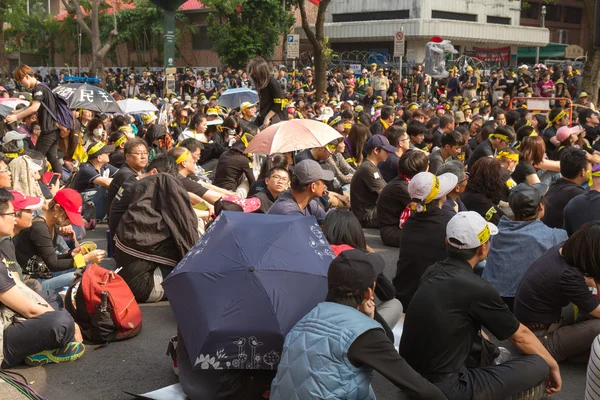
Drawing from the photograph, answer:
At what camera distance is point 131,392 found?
5117mm

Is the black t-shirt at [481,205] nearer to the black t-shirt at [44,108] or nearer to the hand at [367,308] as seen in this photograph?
the hand at [367,308]

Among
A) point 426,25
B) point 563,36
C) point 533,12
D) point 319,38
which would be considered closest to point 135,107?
point 319,38

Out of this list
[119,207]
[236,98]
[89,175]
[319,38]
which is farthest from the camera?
[319,38]

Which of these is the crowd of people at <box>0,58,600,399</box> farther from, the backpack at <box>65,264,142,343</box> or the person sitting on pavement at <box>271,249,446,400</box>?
the backpack at <box>65,264,142,343</box>

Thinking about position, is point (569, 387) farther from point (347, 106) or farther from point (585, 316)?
point (347, 106)

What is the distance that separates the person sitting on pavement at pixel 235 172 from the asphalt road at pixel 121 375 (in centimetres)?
359

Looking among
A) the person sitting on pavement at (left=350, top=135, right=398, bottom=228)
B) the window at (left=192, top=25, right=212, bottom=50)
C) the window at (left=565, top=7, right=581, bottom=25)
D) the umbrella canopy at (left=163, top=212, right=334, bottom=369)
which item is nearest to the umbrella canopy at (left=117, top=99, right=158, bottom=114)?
the person sitting on pavement at (left=350, top=135, right=398, bottom=228)

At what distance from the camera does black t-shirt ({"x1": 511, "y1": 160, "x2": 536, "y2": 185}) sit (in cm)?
870

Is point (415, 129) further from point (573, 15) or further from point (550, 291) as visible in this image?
point (573, 15)

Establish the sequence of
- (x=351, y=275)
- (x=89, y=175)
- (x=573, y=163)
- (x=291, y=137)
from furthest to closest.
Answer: (x=89, y=175)
(x=291, y=137)
(x=573, y=163)
(x=351, y=275)

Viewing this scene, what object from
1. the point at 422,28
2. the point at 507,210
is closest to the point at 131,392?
the point at 507,210

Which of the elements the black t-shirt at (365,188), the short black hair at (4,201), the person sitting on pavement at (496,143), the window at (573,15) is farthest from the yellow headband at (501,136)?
the window at (573,15)

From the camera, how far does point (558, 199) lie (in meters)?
7.61

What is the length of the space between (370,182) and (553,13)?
185ft
